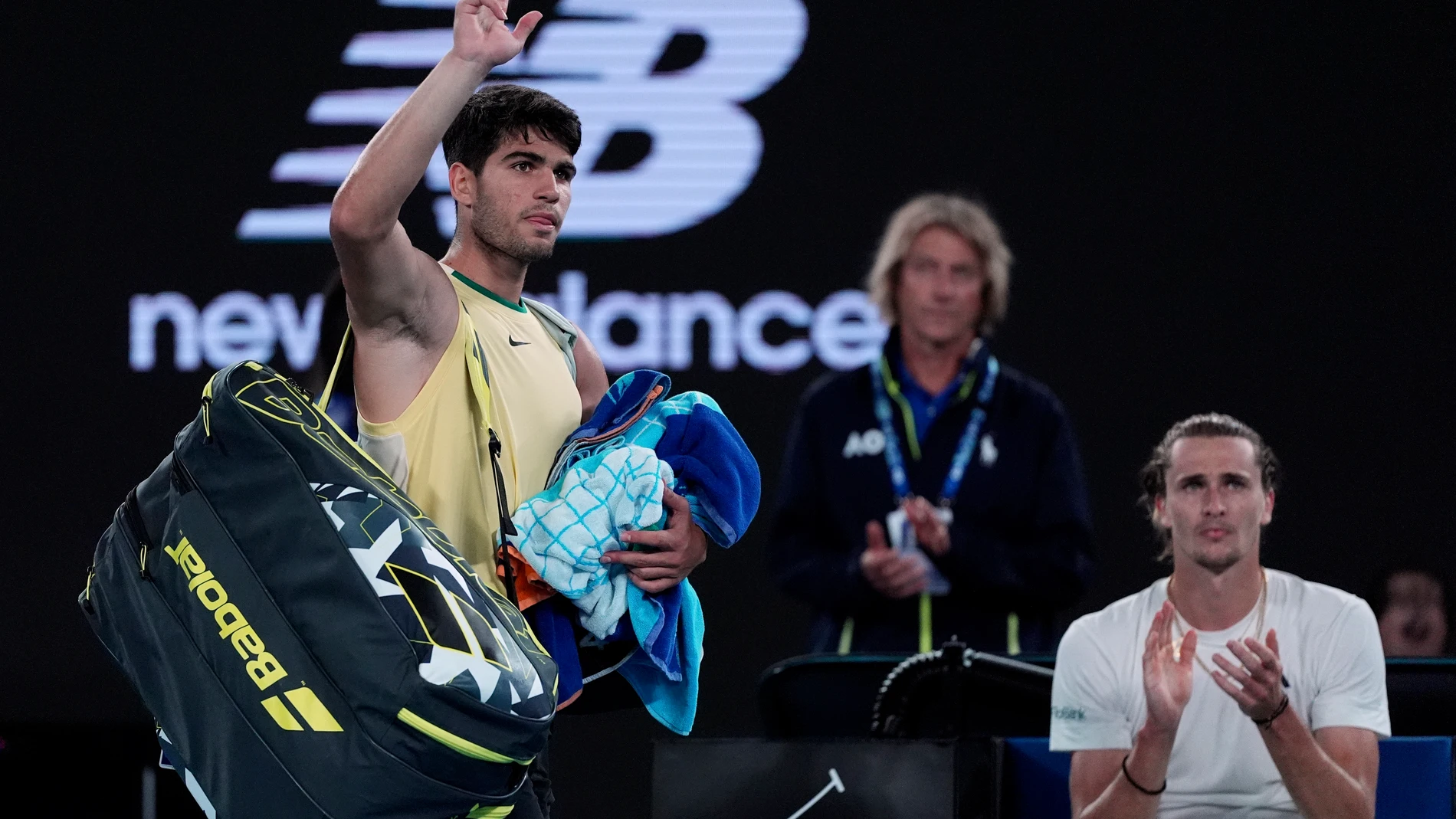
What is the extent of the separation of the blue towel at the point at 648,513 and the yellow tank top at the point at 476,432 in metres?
0.05

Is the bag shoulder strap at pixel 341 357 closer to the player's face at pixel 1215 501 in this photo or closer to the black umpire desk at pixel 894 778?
the black umpire desk at pixel 894 778

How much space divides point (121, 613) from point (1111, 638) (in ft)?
7.03

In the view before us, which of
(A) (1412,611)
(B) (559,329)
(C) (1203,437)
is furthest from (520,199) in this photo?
(A) (1412,611)

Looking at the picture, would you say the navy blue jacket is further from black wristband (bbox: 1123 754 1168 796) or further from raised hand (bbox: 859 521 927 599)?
black wristband (bbox: 1123 754 1168 796)

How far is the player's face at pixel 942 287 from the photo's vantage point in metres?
4.58

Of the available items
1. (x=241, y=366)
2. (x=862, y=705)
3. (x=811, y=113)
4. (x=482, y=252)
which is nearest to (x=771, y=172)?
(x=811, y=113)

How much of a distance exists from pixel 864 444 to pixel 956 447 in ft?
0.78

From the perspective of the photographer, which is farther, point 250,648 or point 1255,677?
point 1255,677

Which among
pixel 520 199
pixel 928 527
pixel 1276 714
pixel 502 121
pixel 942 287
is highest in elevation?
pixel 942 287

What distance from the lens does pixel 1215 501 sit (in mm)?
3672

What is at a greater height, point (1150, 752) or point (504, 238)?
point (504, 238)

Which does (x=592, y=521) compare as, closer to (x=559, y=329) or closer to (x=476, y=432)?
(x=476, y=432)

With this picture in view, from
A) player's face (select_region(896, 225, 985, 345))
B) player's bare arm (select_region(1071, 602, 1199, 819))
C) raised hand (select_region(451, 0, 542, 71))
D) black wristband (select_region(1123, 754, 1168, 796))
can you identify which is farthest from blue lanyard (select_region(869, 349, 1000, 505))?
raised hand (select_region(451, 0, 542, 71))

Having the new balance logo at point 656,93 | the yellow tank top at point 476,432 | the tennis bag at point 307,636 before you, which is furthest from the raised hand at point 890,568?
the tennis bag at point 307,636
